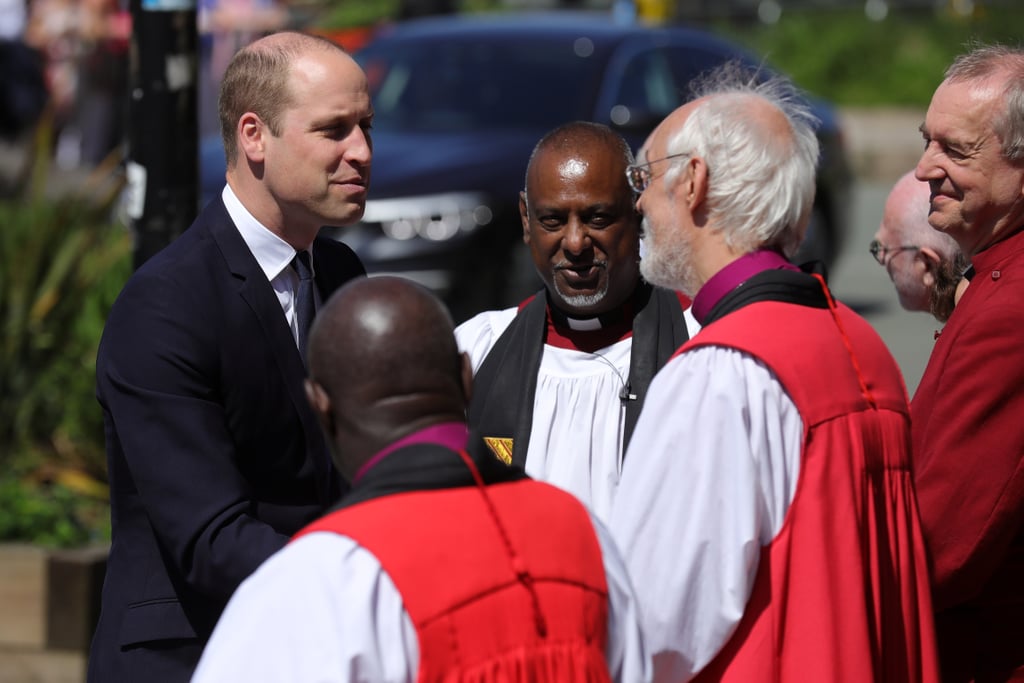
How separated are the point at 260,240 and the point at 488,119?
21.2ft

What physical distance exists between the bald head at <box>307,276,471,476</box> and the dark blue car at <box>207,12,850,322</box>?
6325mm

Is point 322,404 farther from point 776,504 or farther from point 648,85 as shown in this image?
point 648,85

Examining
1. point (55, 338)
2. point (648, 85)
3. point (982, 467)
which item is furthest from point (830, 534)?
point (648, 85)

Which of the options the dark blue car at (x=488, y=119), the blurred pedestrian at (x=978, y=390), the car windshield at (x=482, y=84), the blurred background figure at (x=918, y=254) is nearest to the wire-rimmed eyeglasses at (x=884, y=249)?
the blurred background figure at (x=918, y=254)

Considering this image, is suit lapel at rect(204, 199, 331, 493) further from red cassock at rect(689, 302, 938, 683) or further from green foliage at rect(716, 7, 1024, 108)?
green foliage at rect(716, 7, 1024, 108)

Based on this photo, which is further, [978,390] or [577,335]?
[577,335]

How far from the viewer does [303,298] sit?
3.20m

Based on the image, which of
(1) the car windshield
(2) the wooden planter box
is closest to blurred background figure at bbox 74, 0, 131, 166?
(1) the car windshield

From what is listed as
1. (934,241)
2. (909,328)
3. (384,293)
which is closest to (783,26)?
(909,328)

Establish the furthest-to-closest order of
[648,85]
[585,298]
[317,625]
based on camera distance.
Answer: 1. [648,85]
2. [585,298]
3. [317,625]

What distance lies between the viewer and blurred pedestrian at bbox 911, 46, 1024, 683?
288 centimetres

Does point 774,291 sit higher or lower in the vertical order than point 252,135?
lower

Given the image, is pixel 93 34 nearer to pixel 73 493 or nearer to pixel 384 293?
pixel 73 493

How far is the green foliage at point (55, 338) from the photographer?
22.2 ft
